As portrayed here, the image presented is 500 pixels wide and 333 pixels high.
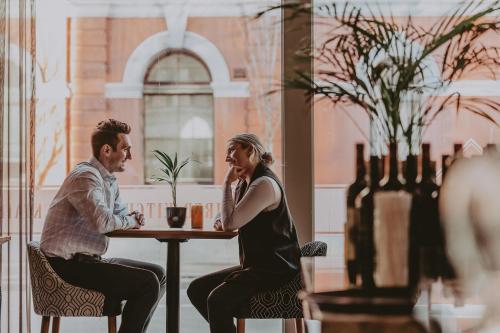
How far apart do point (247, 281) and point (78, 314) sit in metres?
0.90

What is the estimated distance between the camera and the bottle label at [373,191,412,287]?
2.02 meters

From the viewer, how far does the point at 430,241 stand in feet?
7.40

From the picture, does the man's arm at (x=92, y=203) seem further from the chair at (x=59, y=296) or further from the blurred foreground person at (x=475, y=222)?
the blurred foreground person at (x=475, y=222)

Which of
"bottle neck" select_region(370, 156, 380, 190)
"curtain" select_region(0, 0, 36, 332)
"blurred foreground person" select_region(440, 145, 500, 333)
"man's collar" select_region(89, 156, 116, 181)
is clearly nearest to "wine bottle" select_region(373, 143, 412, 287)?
"blurred foreground person" select_region(440, 145, 500, 333)

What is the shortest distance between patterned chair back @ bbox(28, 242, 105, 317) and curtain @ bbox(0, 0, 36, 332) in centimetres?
86

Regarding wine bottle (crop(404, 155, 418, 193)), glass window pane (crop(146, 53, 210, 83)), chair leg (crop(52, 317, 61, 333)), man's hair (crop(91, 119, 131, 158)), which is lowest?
chair leg (crop(52, 317, 61, 333))

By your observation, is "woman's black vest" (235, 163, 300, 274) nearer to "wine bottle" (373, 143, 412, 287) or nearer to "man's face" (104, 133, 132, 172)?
"man's face" (104, 133, 132, 172)

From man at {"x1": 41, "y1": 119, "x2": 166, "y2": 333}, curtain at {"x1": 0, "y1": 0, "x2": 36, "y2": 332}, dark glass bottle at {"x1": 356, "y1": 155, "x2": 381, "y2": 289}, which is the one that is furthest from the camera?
curtain at {"x1": 0, "y1": 0, "x2": 36, "y2": 332}

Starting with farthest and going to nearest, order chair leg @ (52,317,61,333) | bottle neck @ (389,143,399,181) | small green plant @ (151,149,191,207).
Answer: small green plant @ (151,149,191,207) < chair leg @ (52,317,61,333) < bottle neck @ (389,143,399,181)

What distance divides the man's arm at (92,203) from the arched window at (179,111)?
3.13 feet

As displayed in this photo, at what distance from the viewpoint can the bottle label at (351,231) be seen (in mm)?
2229

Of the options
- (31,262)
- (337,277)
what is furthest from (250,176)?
(337,277)

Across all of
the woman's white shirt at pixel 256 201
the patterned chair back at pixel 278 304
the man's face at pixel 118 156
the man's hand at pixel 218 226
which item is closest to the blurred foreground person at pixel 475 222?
the woman's white shirt at pixel 256 201

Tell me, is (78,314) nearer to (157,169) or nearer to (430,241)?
(157,169)
